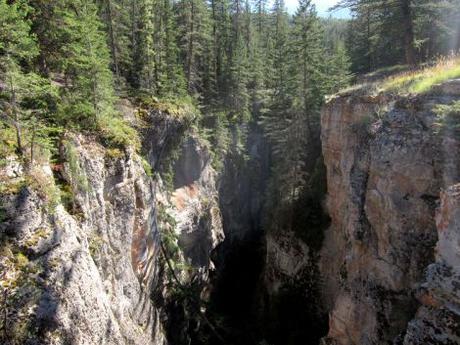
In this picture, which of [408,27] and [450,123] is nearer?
[450,123]

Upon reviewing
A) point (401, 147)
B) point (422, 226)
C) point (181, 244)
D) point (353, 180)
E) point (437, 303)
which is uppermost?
point (401, 147)

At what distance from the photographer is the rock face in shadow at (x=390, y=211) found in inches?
480

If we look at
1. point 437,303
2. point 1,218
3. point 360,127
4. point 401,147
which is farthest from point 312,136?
point 1,218

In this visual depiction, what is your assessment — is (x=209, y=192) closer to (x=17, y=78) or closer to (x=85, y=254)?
(x=85, y=254)

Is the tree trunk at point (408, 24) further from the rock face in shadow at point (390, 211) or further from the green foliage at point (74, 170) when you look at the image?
the green foliage at point (74, 170)

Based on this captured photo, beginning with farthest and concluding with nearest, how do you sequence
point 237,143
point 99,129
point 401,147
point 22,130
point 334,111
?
point 237,143 → point 334,111 → point 99,129 → point 401,147 → point 22,130

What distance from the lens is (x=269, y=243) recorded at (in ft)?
81.7

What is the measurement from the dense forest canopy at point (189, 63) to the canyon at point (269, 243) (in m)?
1.47

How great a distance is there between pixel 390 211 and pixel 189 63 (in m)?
22.5

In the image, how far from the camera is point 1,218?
847 cm

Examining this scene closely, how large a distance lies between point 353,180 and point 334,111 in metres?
5.01

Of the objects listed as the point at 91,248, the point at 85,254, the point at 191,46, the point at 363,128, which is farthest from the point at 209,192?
the point at 85,254

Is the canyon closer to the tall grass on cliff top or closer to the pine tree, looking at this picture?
the tall grass on cliff top

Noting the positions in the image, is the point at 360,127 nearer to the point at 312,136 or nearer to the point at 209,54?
the point at 312,136
